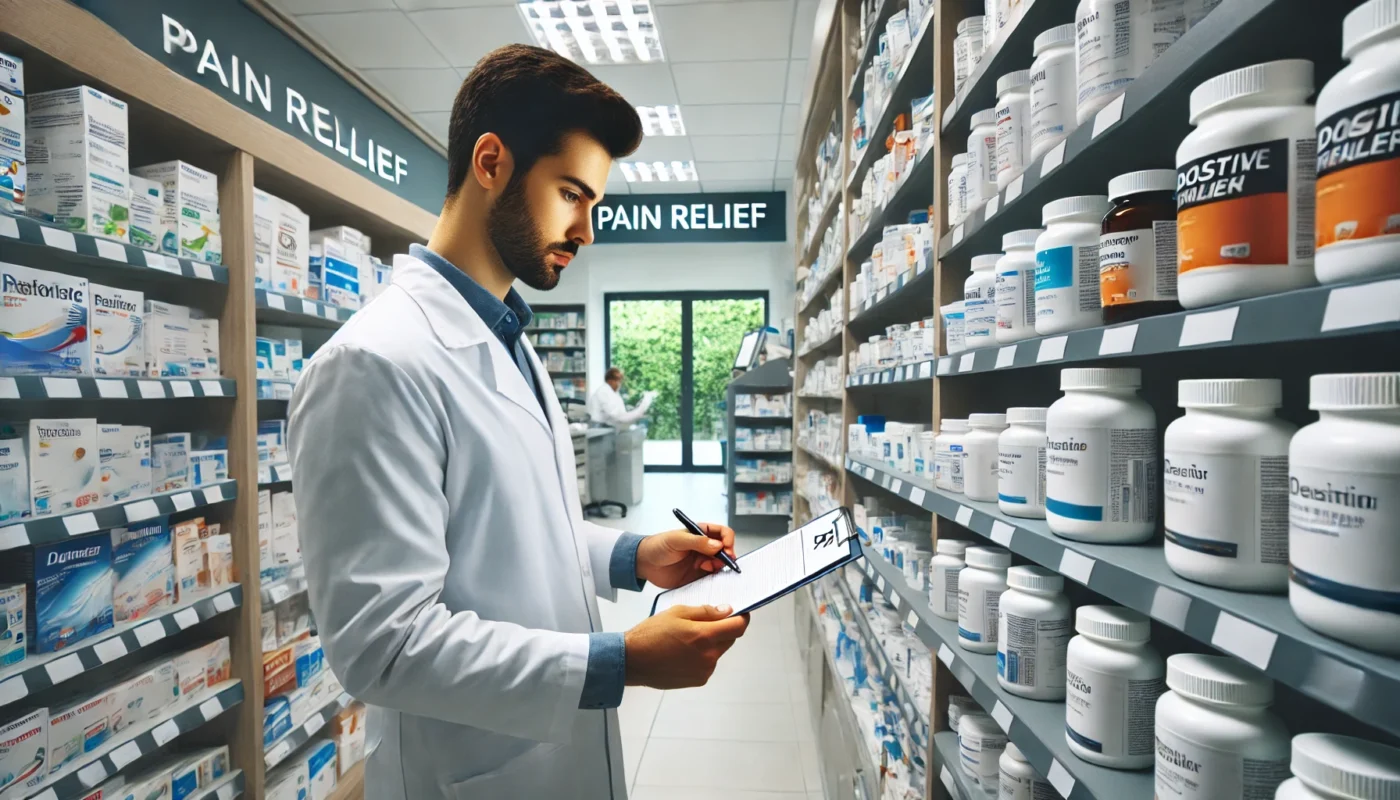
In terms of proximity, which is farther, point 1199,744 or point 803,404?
point 803,404

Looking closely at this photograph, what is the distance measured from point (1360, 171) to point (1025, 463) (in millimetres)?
744

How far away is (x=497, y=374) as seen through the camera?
4.21 feet

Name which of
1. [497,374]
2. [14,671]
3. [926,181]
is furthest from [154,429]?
[926,181]

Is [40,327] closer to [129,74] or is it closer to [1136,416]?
[129,74]

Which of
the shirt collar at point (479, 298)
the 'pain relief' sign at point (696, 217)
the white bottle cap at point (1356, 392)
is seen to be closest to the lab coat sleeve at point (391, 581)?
the shirt collar at point (479, 298)

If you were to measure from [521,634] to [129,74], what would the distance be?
1.96m

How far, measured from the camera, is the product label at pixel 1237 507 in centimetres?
77

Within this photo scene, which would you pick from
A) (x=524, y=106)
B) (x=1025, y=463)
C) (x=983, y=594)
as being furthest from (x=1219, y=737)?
(x=524, y=106)

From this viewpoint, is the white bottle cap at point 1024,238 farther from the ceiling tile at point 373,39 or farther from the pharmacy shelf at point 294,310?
the ceiling tile at point 373,39

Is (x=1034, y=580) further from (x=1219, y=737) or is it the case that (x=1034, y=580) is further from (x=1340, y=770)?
(x=1340, y=770)

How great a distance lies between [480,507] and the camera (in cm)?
117

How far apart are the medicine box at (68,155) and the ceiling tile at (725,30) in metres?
4.12

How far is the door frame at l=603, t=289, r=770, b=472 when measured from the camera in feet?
38.4

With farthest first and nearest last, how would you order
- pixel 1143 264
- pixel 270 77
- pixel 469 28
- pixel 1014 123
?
pixel 469 28 → pixel 270 77 → pixel 1014 123 → pixel 1143 264
